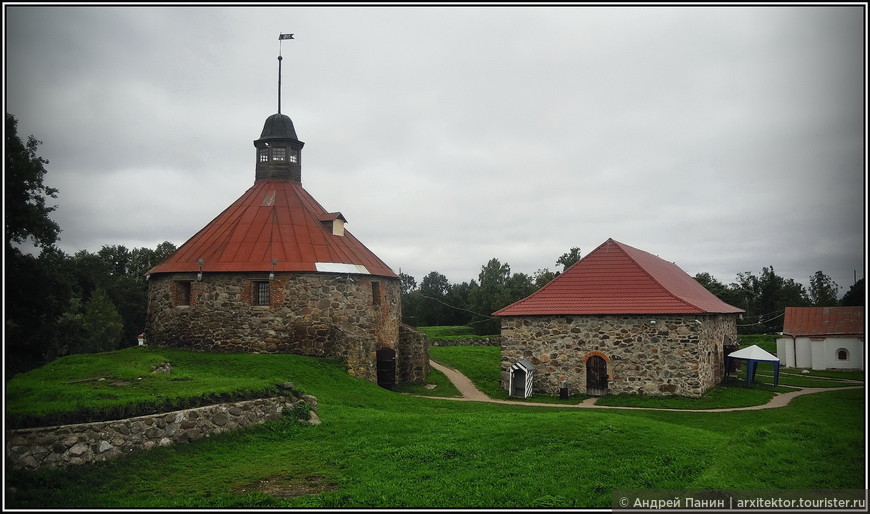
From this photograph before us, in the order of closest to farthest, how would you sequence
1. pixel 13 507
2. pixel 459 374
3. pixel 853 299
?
pixel 13 507
pixel 459 374
pixel 853 299

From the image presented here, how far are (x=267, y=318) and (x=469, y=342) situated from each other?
21.8m

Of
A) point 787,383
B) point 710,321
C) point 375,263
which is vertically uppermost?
point 375,263

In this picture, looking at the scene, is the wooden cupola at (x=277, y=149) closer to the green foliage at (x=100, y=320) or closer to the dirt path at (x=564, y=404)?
the dirt path at (x=564, y=404)

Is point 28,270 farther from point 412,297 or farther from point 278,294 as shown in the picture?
point 412,297

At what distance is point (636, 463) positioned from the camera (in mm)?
9906

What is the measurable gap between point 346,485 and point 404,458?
155cm

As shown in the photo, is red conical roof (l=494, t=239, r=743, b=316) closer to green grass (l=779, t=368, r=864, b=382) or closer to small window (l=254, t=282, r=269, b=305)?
small window (l=254, t=282, r=269, b=305)

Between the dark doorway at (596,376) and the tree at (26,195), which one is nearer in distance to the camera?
the tree at (26,195)

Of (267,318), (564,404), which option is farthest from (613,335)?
(267,318)

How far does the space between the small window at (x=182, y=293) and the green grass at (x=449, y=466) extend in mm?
10427

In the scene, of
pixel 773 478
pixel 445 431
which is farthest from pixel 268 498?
pixel 773 478

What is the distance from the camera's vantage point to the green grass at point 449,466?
8.65 meters

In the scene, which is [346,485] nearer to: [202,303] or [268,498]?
[268,498]

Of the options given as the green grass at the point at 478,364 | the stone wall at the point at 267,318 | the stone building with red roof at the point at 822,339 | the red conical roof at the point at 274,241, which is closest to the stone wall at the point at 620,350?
the green grass at the point at 478,364
